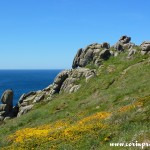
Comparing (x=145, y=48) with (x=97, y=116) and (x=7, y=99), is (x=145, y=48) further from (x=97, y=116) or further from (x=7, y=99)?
(x=97, y=116)

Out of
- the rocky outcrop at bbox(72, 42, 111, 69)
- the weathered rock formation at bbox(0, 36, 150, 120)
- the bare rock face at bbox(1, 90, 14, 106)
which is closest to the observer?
the weathered rock formation at bbox(0, 36, 150, 120)

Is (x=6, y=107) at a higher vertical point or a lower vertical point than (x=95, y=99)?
lower

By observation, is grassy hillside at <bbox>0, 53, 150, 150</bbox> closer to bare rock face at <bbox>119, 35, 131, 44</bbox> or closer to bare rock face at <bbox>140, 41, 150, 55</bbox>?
bare rock face at <bbox>140, 41, 150, 55</bbox>

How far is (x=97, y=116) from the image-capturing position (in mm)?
31094

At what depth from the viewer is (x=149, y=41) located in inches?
2621

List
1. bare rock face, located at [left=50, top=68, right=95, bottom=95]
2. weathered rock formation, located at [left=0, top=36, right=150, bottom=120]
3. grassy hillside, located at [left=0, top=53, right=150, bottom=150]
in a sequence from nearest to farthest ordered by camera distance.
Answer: grassy hillside, located at [left=0, top=53, right=150, bottom=150] → bare rock face, located at [left=50, top=68, right=95, bottom=95] → weathered rock formation, located at [left=0, top=36, right=150, bottom=120]

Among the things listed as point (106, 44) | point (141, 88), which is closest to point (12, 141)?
point (141, 88)

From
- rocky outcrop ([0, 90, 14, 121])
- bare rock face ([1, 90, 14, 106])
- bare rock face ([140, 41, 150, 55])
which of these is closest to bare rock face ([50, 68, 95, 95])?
bare rock face ([1, 90, 14, 106])

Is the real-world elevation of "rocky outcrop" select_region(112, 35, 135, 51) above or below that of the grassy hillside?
above

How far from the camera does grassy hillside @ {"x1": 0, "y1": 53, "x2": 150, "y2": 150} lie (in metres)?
22.7

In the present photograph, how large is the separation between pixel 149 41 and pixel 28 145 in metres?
47.4

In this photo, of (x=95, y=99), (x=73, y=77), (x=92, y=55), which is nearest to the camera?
(x=95, y=99)

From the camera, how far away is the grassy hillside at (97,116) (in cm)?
2272

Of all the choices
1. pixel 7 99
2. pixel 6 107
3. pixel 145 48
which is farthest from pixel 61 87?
pixel 145 48
